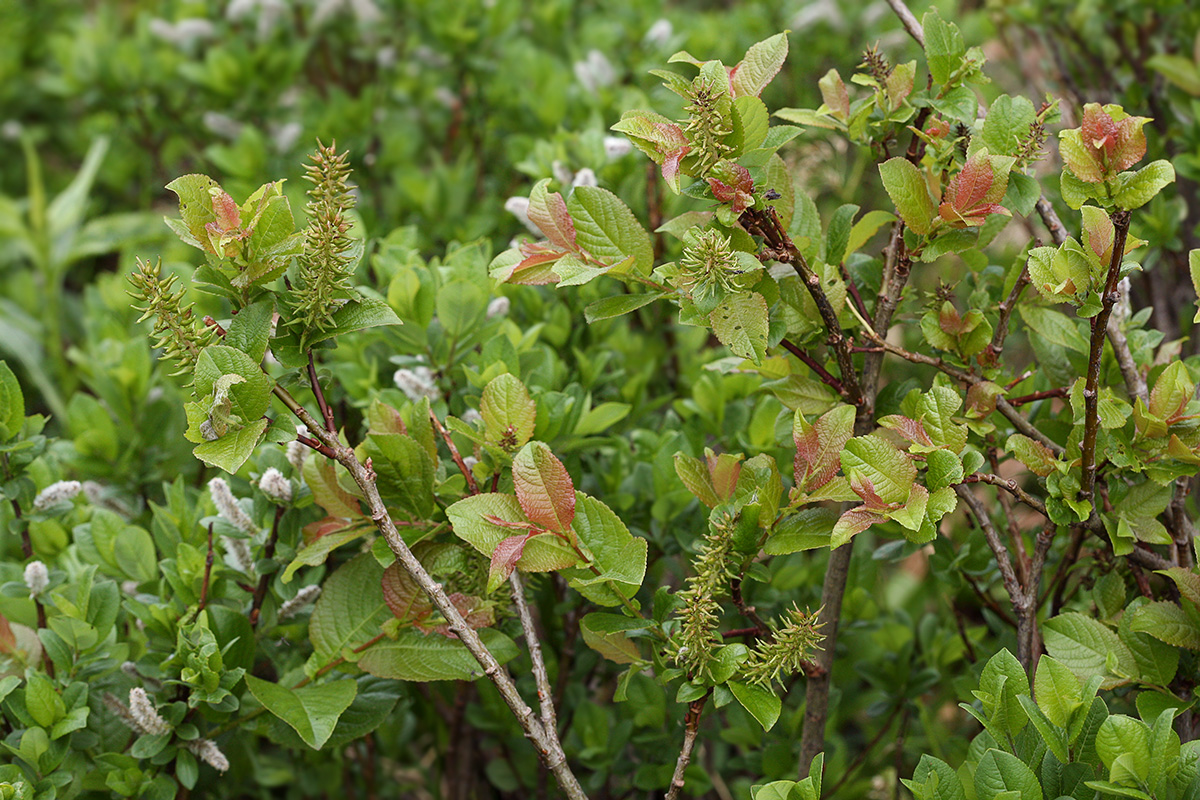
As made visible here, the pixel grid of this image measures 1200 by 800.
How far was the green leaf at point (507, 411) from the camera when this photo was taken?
1310mm

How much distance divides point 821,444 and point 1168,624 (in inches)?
18.9

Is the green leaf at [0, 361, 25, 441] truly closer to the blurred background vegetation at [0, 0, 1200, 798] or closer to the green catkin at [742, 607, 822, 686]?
the blurred background vegetation at [0, 0, 1200, 798]

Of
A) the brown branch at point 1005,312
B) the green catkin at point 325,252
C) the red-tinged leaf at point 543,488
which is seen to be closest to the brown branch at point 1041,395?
the brown branch at point 1005,312

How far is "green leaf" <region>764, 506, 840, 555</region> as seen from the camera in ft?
3.96

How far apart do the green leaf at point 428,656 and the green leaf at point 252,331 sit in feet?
1.48

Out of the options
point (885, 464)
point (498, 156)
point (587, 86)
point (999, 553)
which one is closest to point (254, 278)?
point (885, 464)

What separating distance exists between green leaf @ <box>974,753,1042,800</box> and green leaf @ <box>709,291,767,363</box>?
0.51m

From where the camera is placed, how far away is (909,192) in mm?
1193

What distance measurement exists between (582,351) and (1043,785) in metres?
1.14

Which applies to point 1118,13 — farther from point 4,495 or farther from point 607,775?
point 4,495

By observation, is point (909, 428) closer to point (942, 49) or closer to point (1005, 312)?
point (1005, 312)

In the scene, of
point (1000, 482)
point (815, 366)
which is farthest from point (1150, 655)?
point (815, 366)

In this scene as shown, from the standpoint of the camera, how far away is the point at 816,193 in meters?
3.39

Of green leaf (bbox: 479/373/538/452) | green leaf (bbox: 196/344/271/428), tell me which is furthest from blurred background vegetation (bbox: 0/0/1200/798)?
green leaf (bbox: 196/344/271/428)
